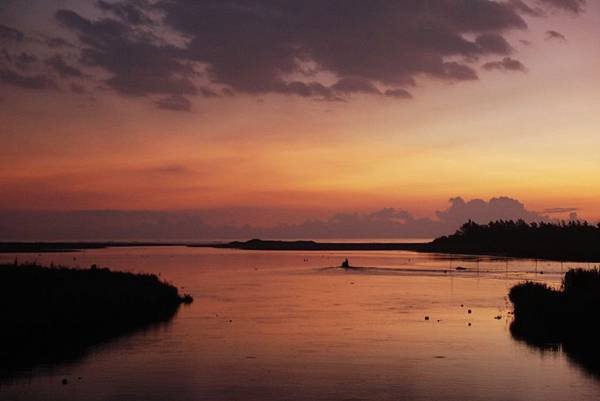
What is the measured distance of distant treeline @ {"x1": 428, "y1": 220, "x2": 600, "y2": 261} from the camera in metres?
139

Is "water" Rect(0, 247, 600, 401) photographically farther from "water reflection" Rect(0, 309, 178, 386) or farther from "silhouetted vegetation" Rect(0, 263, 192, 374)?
"silhouetted vegetation" Rect(0, 263, 192, 374)

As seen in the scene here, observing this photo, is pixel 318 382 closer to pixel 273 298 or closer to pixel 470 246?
pixel 273 298

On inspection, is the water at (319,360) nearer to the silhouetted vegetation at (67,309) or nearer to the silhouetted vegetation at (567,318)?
the silhouetted vegetation at (567,318)

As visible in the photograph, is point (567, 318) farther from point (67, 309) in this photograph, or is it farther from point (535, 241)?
point (535, 241)

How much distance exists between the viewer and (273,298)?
53.3 meters

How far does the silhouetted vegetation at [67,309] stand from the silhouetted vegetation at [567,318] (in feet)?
66.8

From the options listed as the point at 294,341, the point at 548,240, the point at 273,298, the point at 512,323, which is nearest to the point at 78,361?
the point at 294,341

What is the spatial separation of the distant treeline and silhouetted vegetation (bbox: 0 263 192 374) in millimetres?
94061

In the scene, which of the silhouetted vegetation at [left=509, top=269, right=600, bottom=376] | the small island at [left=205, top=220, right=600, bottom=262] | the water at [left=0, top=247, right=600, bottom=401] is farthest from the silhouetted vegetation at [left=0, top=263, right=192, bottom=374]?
the small island at [left=205, top=220, right=600, bottom=262]

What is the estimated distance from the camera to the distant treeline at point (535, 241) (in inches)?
5472

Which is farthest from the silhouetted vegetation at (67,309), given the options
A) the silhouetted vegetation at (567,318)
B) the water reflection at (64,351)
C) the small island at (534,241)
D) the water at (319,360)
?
the small island at (534,241)

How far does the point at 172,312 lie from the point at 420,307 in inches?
639

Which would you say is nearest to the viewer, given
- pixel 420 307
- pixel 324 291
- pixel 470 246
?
pixel 420 307

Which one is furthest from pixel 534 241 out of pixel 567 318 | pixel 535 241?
pixel 567 318
